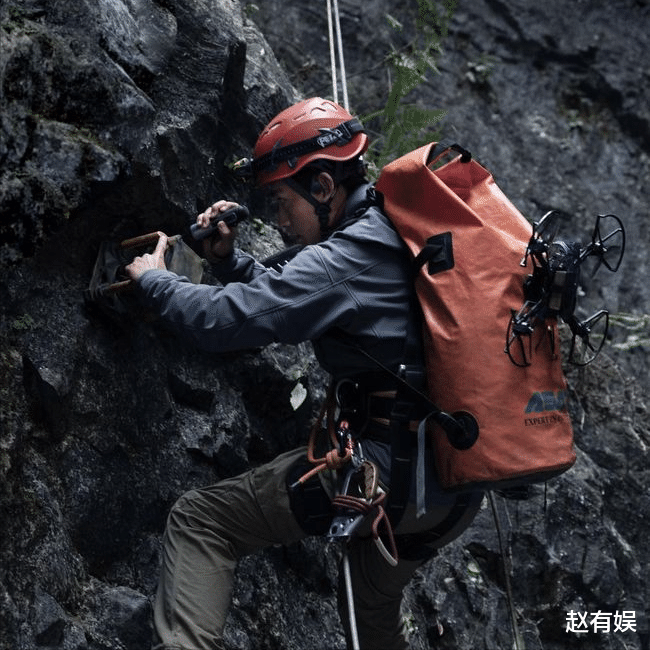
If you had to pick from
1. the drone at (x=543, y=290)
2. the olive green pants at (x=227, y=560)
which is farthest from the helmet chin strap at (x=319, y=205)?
the olive green pants at (x=227, y=560)

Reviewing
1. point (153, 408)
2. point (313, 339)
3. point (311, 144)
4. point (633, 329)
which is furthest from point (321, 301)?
point (633, 329)

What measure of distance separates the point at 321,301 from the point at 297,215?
804 millimetres

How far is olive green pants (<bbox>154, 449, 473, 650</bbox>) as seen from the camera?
4.49 meters

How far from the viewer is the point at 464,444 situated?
4.52 metres

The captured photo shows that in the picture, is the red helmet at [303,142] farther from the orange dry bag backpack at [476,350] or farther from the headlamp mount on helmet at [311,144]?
the orange dry bag backpack at [476,350]

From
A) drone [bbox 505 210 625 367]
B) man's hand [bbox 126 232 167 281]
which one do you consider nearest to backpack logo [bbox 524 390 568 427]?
drone [bbox 505 210 625 367]

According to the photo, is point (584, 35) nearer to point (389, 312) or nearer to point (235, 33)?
point (235, 33)

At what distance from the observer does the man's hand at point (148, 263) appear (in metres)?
4.73

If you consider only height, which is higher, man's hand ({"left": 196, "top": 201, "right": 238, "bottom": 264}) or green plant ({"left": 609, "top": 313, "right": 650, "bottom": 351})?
man's hand ({"left": 196, "top": 201, "right": 238, "bottom": 264})

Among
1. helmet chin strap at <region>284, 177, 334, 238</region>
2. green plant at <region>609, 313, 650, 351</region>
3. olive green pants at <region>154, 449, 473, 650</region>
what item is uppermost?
helmet chin strap at <region>284, 177, 334, 238</region>

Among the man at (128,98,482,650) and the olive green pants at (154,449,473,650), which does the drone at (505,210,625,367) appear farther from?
the olive green pants at (154,449,473,650)

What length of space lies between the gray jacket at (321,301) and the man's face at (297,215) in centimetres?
33

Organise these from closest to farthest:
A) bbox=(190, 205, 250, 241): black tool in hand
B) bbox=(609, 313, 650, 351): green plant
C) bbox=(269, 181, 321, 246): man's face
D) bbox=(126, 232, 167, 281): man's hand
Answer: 1. bbox=(126, 232, 167, 281): man's hand
2. bbox=(190, 205, 250, 241): black tool in hand
3. bbox=(269, 181, 321, 246): man's face
4. bbox=(609, 313, 650, 351): green plant

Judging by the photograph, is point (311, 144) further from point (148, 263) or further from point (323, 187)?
point (148, 263)
